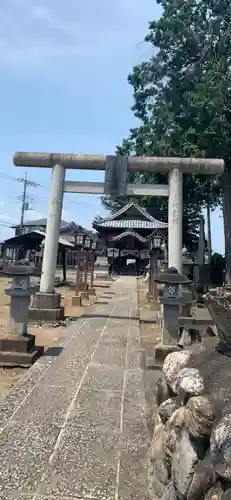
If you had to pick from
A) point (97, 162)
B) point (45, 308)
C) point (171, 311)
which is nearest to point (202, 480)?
point (171, 311)

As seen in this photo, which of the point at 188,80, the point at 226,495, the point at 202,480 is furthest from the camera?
the point at 188,80

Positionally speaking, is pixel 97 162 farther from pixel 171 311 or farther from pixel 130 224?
pixel 130 224

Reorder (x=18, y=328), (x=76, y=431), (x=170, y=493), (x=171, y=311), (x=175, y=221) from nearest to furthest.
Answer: (x=170, y=493)
(x=76, y=431)
(x=171, y=311)
(x=18, y=328)
(x=175, y=221)

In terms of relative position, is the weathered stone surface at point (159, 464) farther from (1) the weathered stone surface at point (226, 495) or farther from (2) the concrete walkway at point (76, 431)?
(1) the weathered stone surface at point (226, 495)

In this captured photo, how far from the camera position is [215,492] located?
1.97m

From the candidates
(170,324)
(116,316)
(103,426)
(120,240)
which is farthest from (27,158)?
(120,240)

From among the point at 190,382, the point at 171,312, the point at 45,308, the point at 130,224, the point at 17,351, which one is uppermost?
the point at 130,224

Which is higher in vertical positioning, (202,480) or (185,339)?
(185,339)

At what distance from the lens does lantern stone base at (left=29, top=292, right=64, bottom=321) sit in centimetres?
1084

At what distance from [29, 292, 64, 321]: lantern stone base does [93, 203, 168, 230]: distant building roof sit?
96.4 ft

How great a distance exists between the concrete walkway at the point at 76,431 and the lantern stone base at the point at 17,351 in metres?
0.19

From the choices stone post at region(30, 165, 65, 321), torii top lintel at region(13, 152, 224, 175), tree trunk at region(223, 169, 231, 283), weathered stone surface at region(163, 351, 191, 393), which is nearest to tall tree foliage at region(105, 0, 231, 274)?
tree trunk at region(223, 169, 231, 283)

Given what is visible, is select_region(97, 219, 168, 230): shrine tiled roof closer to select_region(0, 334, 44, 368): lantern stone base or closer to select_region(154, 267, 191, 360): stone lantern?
select_region(154, 267, 191, 360): stone lantern

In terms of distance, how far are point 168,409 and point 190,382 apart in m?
0.39
